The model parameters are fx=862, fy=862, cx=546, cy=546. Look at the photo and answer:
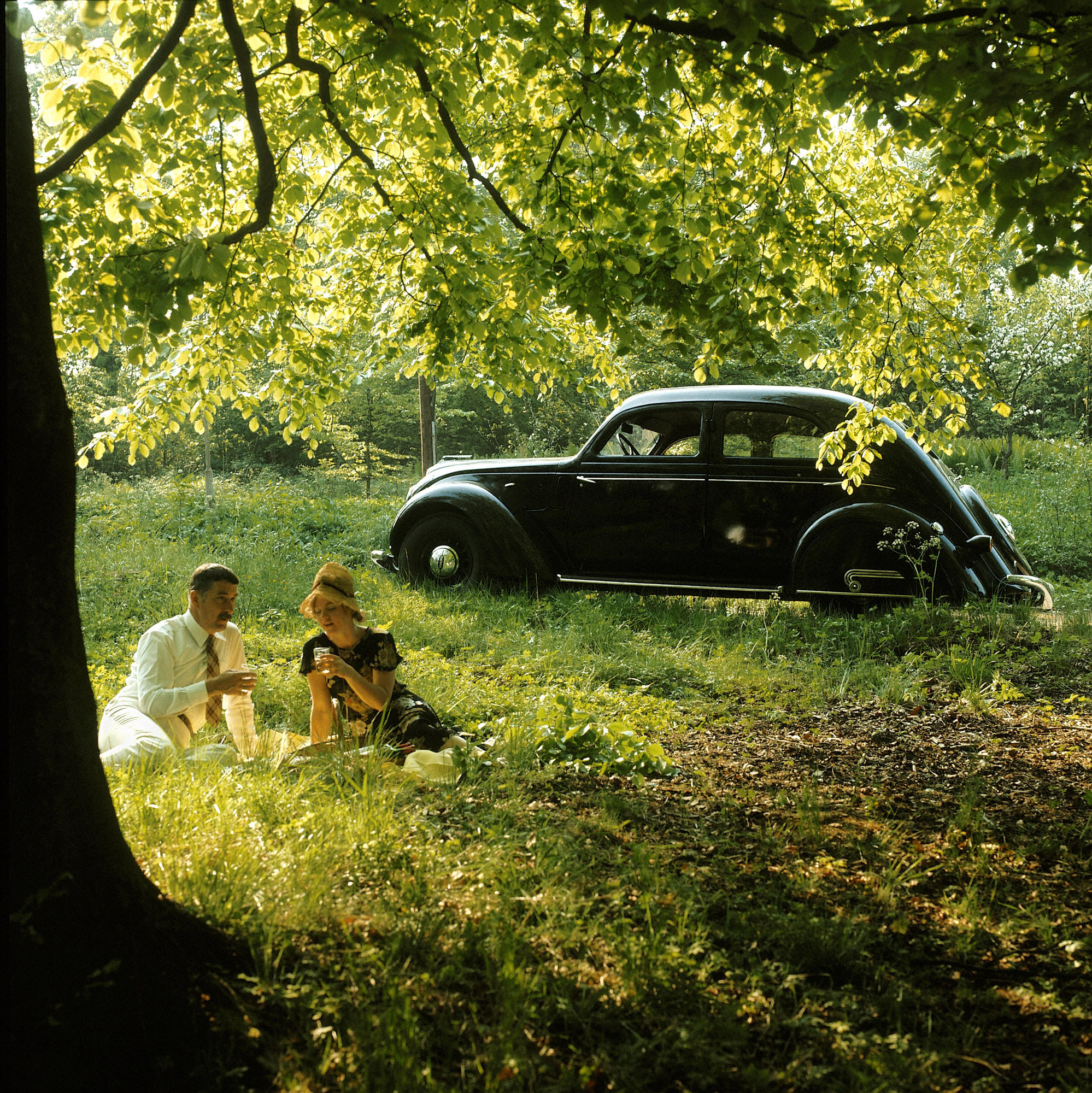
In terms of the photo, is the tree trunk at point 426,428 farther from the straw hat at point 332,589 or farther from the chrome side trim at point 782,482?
the straw hat at point 332,589

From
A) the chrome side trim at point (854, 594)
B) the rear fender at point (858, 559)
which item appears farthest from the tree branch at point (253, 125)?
→ the chrome side trim at point (854, 594)

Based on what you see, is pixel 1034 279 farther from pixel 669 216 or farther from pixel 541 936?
pixel 541 936

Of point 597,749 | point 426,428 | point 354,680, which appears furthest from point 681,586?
point 426,428

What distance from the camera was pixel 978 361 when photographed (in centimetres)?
518

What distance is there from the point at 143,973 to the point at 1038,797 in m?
3.48

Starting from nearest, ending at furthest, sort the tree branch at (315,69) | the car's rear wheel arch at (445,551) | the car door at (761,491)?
the tree branch at (315,69), the car door at (761,491), the car's rear wheel arch at (445,551)

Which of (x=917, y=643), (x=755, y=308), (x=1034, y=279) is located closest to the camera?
(x=1034, y=279)

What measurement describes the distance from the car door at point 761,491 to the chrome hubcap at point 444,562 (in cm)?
236

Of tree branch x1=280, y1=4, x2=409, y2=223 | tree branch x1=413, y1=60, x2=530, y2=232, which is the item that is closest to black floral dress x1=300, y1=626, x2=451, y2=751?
tree branch x1=413, y1=60, x2=530, y2=232

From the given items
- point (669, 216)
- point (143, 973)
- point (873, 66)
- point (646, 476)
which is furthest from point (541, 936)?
point (646, 476)

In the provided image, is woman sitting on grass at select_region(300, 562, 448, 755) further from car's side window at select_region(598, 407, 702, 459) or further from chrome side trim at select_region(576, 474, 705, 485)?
car's side window at select_region(598, 407, 702, 459)

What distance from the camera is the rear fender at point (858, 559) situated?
6605mm

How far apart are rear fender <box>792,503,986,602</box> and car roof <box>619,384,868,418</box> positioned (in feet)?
2.93

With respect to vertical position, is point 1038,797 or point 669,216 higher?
point 669,216
